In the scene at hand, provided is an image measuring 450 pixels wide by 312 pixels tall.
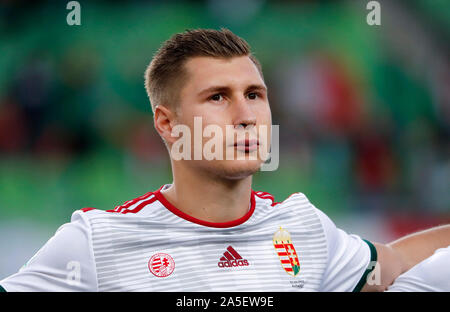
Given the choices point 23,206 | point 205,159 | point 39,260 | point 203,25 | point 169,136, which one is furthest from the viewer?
point 203,25

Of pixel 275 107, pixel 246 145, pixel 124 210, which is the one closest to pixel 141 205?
pixel 124 210

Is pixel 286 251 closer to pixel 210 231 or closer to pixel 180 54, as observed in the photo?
pixel 210 231

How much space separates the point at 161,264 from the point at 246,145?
0.52 meters

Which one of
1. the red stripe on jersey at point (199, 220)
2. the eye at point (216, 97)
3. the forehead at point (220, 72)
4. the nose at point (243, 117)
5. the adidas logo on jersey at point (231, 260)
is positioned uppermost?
the forehead at point (220, 72)

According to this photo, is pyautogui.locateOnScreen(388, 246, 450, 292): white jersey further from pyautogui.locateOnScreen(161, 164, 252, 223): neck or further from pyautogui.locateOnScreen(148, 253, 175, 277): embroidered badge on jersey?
pyautogui.locateOnScreen(148, 253, 175, 277): embroidered badge on jersey

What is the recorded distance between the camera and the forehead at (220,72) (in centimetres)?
188

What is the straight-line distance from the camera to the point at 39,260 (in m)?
1.76

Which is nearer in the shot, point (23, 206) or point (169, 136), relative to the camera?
point (169, 136)

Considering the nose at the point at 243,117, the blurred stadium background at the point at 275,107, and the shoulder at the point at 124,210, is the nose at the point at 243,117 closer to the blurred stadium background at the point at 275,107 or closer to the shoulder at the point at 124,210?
the shoulder at the point at 124,210

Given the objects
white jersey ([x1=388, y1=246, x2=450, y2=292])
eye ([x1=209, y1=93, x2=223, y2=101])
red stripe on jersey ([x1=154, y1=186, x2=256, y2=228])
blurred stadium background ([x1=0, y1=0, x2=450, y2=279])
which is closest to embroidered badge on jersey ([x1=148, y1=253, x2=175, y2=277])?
red stripe on jersey ([x1=154, y1=186, x2=256, y2=228])

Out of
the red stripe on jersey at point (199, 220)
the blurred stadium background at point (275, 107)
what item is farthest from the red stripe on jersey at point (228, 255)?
the blurred stadium background at point (275, 107)

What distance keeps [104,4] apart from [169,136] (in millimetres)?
5139
